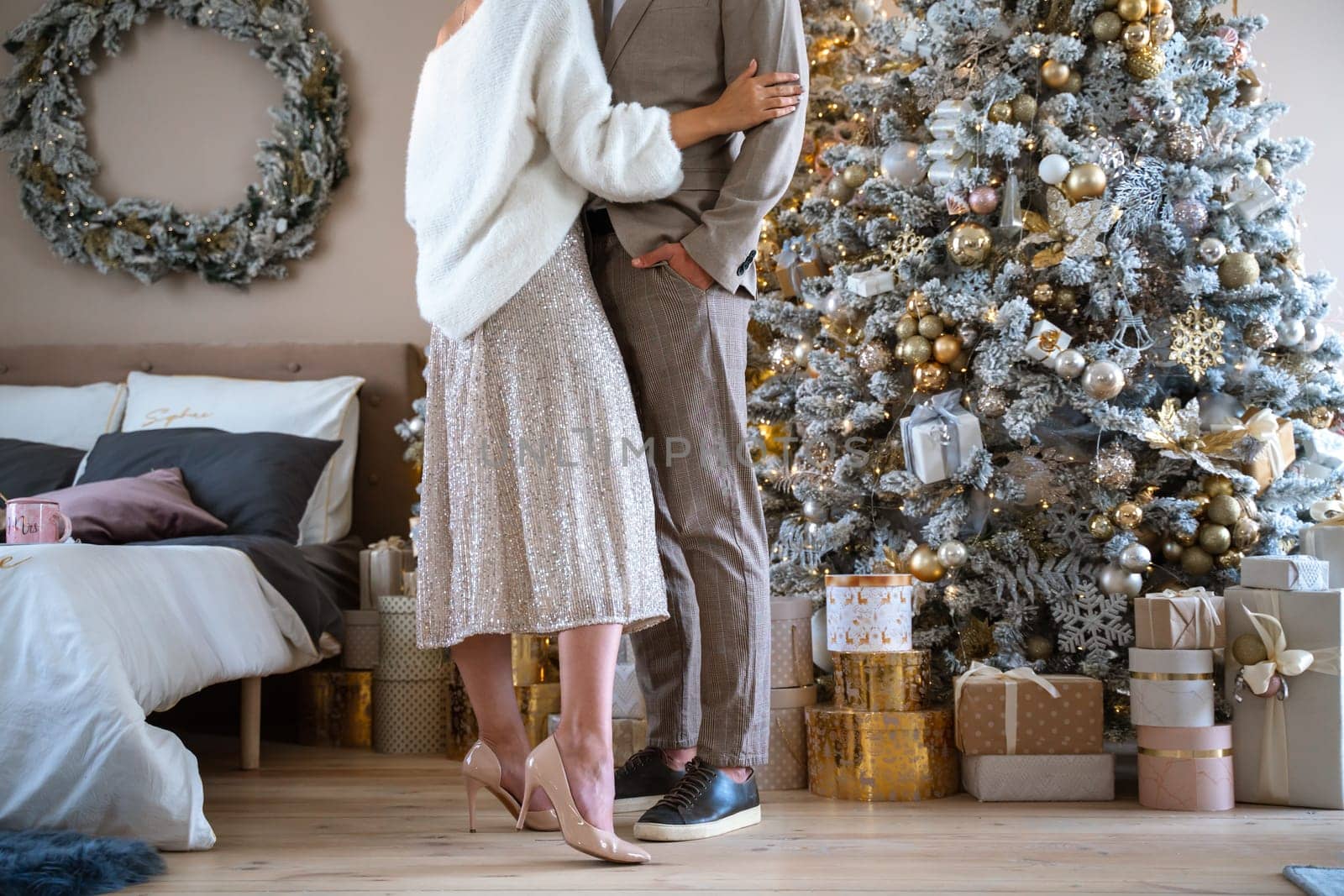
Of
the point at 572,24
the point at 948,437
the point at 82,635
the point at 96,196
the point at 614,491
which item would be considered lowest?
the point at 82,635

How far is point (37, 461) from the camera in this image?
9.22 ft

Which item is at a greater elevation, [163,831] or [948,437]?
[948,437]

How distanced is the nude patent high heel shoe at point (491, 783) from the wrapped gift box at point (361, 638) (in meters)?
1.05

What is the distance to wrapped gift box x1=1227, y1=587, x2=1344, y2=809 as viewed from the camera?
1751mm

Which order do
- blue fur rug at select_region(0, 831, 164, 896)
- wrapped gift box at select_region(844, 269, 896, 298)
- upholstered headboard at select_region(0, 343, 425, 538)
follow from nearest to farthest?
blue fur rug at select_region(0, 831, 164, 896), wrapped gift box at select_region(844, 269, 896, 298), upholstered headboard at select_region(0, 343, 425, 538)

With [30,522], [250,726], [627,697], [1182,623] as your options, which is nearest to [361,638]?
[250,726]

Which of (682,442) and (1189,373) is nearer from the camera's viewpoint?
(682,442)

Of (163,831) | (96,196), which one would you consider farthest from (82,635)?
(96,196)

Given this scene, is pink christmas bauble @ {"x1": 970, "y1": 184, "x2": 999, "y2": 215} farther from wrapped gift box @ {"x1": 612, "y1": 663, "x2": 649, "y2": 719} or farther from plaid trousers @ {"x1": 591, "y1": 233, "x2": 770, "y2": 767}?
wrapped gift box @ {"x1": 612, "y1": 663, "x2": 649, "y2": 719}

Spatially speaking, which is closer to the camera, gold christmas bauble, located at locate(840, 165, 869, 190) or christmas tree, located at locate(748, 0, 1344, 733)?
christmas tree, located at locate(748, 0, 1344, 733)

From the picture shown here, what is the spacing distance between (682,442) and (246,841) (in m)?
0.80

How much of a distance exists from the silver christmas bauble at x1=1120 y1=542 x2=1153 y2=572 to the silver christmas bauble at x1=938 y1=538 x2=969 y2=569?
27 centimetres

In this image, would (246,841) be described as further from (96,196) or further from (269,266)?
(96,196)

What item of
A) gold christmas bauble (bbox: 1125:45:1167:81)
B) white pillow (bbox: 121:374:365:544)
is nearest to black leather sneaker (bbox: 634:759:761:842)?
gold christmas bauble (bbox: 1125:45:1167:81)
